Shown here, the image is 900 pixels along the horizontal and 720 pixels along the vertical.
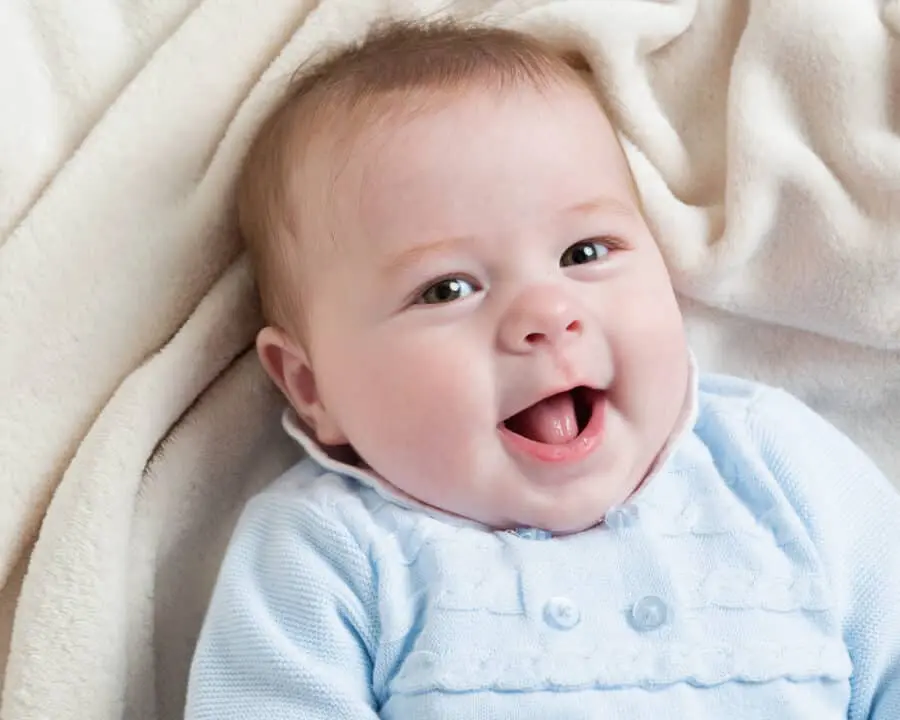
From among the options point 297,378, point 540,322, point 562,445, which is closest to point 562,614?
point 562,445

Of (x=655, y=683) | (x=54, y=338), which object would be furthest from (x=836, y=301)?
(x=54, y=338)

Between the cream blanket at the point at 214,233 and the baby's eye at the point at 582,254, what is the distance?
Answer: 194 millimetres

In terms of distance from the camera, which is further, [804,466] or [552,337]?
[804,466]

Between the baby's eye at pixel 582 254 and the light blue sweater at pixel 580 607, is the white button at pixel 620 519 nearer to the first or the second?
the light blue sweater at pixel 580 607

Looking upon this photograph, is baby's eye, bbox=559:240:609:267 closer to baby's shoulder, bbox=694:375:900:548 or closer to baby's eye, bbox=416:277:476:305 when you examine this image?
baby's eye, bbox=416:277:476:305

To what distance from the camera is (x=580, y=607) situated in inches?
38.4

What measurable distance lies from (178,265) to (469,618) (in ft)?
1.56

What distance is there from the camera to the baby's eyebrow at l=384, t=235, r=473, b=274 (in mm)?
993

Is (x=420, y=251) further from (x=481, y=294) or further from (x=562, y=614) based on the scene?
(x=562, y=614)

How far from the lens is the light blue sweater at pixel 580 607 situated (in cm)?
95

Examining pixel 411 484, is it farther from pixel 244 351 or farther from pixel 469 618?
pixel 244 351

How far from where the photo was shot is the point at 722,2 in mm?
1289

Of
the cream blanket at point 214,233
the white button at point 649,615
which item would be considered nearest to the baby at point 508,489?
the white button at point 649,615

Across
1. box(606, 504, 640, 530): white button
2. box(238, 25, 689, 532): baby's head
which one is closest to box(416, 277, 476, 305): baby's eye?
box(238, 25, 689, 532): baby's head
